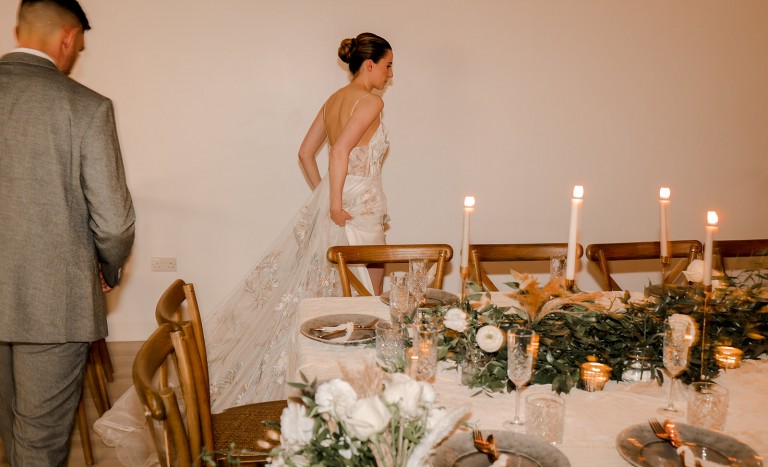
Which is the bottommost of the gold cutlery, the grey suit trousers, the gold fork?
the grey suit trousers

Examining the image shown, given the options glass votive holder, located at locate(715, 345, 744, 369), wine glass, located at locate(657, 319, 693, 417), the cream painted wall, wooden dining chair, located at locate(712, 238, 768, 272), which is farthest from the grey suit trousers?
wooden dining chair, located at locate(712, 238, 768, 272)

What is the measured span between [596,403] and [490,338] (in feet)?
0.94

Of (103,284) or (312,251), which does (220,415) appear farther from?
(312,251)

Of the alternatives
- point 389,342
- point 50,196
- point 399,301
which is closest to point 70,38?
point 50,196

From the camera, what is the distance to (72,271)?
83.4 inches

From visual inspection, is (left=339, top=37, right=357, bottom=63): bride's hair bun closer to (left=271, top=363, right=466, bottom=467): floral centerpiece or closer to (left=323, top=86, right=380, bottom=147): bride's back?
(left=323, top=86, right=380, bottom=147): bride's back

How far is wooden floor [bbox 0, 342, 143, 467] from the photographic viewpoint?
106 inches

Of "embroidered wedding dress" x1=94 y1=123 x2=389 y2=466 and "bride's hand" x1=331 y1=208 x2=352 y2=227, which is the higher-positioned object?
"bride's hand" x1=331 y1=208 x2=352 y2=227

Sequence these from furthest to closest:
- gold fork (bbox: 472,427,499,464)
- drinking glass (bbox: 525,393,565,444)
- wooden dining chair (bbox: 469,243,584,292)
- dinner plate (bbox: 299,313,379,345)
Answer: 1. wooden dining chair (bbox: 469,243,584,292)
2. dinner plate (bbox: 299,313,379,345)
3. drinking glass (bbox: 525,393,565,444)
4. gold fork (bbox: 472,427,499,464)

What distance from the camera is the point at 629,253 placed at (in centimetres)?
290

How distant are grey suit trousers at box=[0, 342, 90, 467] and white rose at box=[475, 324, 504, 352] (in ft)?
4.80

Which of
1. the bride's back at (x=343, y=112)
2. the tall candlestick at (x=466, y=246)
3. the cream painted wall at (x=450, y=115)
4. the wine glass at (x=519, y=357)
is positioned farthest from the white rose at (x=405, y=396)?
the cream painted wall at (x=450, y=115)

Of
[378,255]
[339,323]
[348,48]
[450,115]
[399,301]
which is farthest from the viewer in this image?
[450,115]

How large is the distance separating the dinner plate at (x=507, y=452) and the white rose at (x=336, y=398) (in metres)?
0.37
